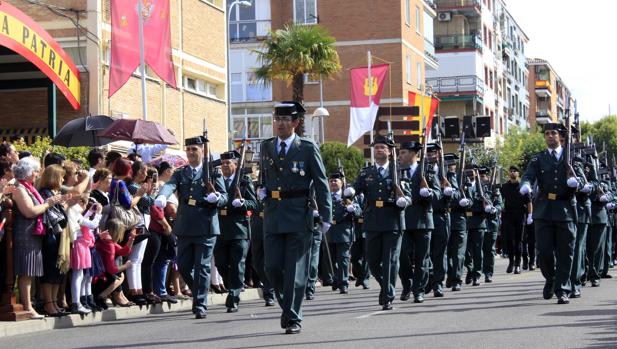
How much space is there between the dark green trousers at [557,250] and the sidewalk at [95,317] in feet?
16.2

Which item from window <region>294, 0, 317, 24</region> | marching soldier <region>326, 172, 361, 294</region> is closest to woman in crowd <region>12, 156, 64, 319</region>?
marching soldier <region>326, 172, 361, 294</region>

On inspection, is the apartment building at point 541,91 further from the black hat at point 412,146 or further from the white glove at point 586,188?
the white glove at point 586,188

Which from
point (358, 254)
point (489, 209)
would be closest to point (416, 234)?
point (489, 209)

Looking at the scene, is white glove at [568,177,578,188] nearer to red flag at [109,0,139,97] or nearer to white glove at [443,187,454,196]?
white glove at [443,187,454,196]

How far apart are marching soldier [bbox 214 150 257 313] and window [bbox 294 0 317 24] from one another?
4744 centimetres

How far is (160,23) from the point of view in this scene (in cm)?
2786

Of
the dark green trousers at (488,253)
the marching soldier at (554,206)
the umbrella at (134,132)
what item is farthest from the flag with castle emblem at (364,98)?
the marching soldier at (554,206)

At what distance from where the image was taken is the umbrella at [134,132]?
2072cm

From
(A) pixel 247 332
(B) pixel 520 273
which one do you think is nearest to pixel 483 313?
(A) pixel 247 332

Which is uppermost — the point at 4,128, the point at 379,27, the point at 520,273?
the point at 379,27

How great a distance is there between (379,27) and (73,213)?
47.9 metres

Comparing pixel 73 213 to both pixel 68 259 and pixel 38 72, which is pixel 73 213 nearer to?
pixel 68 259

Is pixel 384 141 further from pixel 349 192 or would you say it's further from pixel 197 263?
pixel 197 263

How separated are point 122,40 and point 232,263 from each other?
11.1 meters
